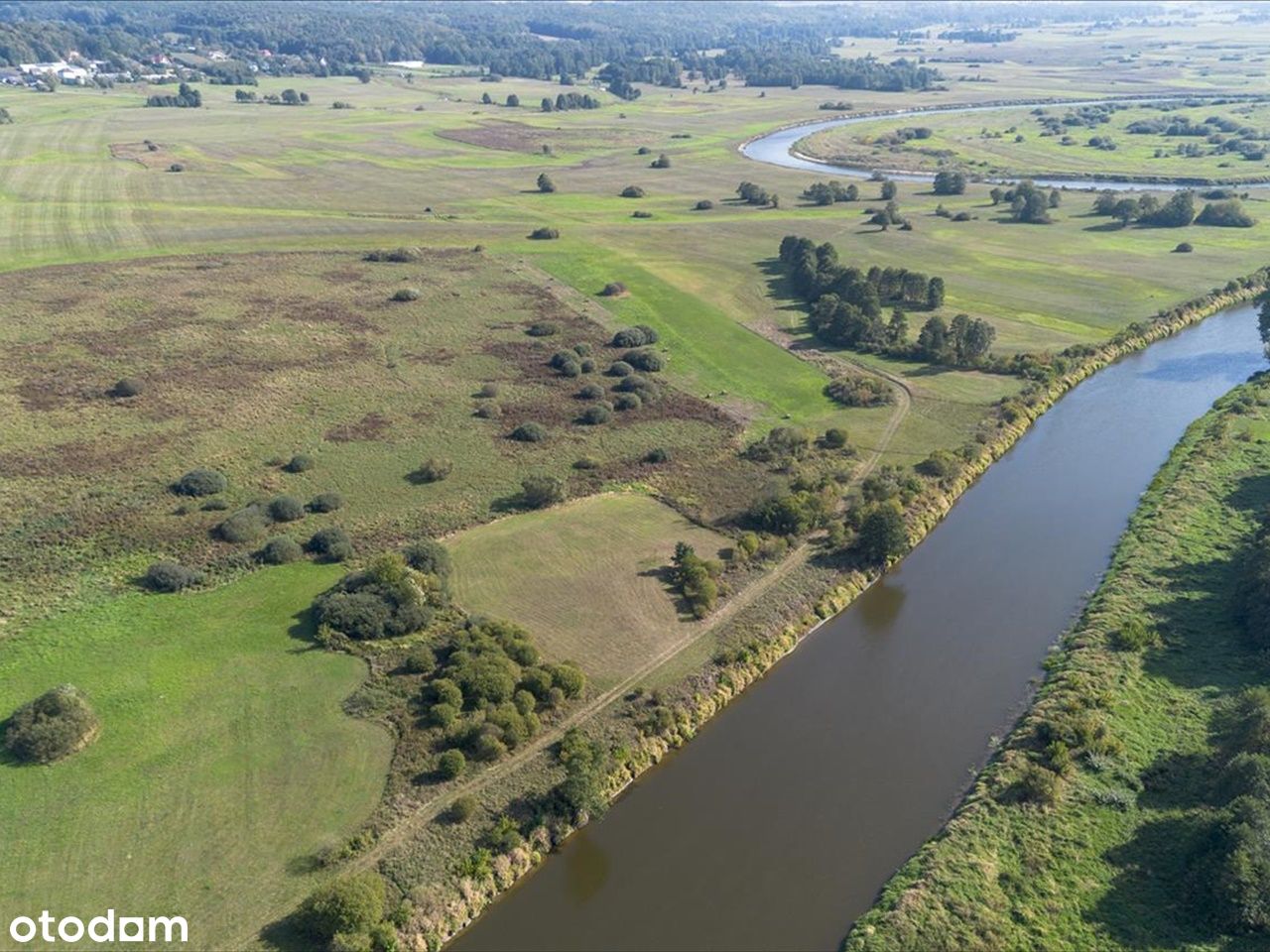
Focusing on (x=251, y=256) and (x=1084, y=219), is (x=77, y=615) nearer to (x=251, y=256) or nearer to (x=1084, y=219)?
(x=251, y=256)

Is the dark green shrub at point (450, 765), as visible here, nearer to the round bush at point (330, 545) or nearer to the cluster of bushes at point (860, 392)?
the round bush at point (330, 545)

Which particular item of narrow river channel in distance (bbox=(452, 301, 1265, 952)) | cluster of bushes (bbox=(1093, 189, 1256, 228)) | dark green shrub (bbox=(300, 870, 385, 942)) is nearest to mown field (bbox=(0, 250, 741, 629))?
narrow river channel in distance (bbox=(452, 301, 1265, 952))

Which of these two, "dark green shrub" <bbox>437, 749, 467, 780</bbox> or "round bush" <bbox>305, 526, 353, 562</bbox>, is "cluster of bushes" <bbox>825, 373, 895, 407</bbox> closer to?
"round bush" <bbox>305, 526, 353, 562</bbox>

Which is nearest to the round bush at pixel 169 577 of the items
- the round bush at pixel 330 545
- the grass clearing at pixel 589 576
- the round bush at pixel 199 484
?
the round bush at pixel 330 545

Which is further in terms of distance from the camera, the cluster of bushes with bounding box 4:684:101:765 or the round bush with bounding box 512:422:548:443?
the round bush with bounding box 512:422:548:443

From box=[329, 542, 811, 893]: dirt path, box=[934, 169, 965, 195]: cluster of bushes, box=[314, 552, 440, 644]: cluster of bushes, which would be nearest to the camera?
box=[329, 542, 811, 893]: dirt path

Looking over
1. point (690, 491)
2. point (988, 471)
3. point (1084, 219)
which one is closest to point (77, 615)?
point (690, 491)

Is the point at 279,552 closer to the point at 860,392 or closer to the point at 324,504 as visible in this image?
the point at 324,504
